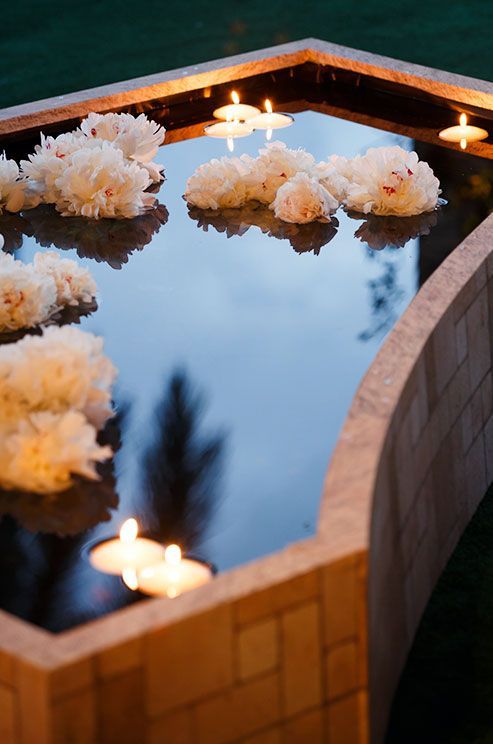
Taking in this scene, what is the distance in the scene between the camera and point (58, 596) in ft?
5.53

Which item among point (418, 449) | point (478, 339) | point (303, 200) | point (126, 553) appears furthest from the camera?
point (303, 200)

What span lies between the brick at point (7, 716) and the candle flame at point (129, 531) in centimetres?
33

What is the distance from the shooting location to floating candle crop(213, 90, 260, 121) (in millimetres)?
3318

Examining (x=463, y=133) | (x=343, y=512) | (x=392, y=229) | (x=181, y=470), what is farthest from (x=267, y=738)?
(x=463, y=133)

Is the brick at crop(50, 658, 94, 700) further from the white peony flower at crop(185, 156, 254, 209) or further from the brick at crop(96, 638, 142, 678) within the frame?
the white peony flower at crop(185, 156, 254, 209)

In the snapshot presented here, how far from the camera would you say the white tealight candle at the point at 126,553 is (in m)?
1.74

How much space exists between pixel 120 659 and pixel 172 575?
0.26 m

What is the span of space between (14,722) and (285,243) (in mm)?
1400

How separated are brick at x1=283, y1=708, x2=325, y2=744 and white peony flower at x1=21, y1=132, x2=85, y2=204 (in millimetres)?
1516

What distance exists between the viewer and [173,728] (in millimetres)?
1537

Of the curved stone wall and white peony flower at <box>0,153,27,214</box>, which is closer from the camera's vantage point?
the curved stone wall

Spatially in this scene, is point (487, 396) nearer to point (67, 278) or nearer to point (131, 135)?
point (67, 278)

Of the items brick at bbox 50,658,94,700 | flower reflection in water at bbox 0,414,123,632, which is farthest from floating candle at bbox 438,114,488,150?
brick at bbox 50,658,94,700

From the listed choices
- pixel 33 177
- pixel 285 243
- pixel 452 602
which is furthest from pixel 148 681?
pixel 33 177
